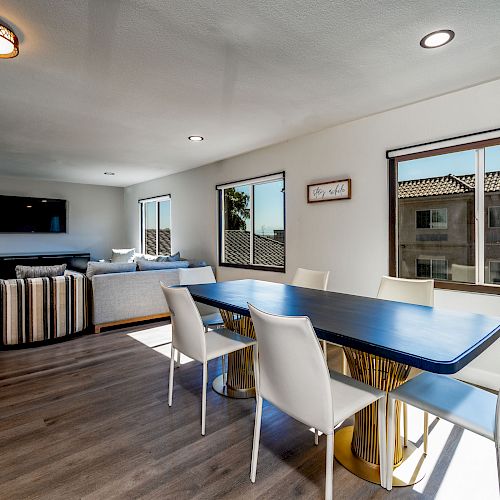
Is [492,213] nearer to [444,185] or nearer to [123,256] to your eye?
[444,185]

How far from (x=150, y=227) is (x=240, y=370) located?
18.1ft

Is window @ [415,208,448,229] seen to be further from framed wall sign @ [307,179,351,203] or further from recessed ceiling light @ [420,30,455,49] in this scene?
recessed ceiling light @ [420,30,455,49]

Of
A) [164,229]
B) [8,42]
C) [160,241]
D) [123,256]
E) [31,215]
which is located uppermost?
[8,42]

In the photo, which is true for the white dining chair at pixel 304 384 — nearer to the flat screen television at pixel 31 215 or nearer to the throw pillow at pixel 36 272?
the throw pillow at pixel 36 272

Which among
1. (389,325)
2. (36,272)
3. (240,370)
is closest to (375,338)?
(389,325)

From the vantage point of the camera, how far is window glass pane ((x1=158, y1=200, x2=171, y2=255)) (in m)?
6.83

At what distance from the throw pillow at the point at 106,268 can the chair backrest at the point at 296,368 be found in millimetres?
3352

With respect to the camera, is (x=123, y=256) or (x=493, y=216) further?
(x=123, y=256)

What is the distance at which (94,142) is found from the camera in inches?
168

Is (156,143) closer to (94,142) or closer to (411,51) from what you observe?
(94,142)

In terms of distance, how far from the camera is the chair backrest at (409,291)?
2.26m

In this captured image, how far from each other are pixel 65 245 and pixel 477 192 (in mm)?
7546

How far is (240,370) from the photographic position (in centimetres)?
255

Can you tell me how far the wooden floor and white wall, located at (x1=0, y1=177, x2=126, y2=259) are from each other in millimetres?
4981
